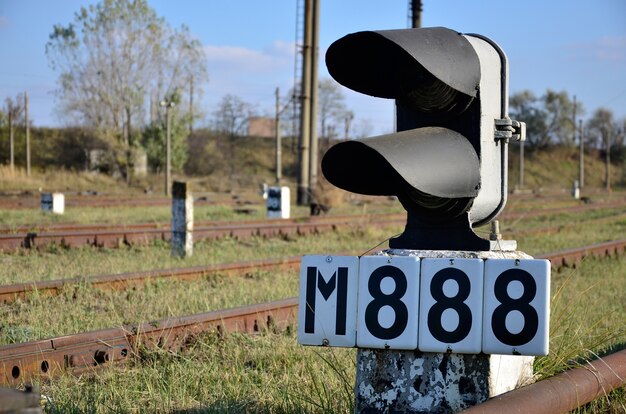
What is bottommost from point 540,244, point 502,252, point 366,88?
point 540,244

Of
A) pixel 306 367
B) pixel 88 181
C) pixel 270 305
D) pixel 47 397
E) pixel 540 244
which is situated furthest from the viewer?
pixel 88 181

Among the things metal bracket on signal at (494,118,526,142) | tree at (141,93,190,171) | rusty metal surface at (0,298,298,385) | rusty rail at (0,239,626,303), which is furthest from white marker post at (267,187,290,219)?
tree at (141,93,190,171)

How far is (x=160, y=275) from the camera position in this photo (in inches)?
339

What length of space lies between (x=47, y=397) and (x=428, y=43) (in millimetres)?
2561

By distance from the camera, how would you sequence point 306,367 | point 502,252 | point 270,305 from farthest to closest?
point 270,305 < point 306,367 < point 502,252

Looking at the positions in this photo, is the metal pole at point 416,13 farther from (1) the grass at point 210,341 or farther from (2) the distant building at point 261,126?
(2) the distant building at point 261,126

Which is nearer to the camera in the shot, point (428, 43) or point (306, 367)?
point (428, 43)

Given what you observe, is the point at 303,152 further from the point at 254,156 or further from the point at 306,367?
the point at 254,156

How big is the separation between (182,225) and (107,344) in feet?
21.8

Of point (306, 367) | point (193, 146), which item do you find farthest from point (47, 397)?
point (193, 146)

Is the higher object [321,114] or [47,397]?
[321,114]

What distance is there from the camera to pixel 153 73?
56.4 meters

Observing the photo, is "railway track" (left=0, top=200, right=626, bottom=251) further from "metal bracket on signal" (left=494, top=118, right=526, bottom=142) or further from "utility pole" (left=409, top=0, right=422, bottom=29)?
"metal bracket on signal" (left=494, top=118, right=526, bottom=142)

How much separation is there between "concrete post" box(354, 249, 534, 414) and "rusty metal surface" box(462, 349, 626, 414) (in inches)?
6.5
